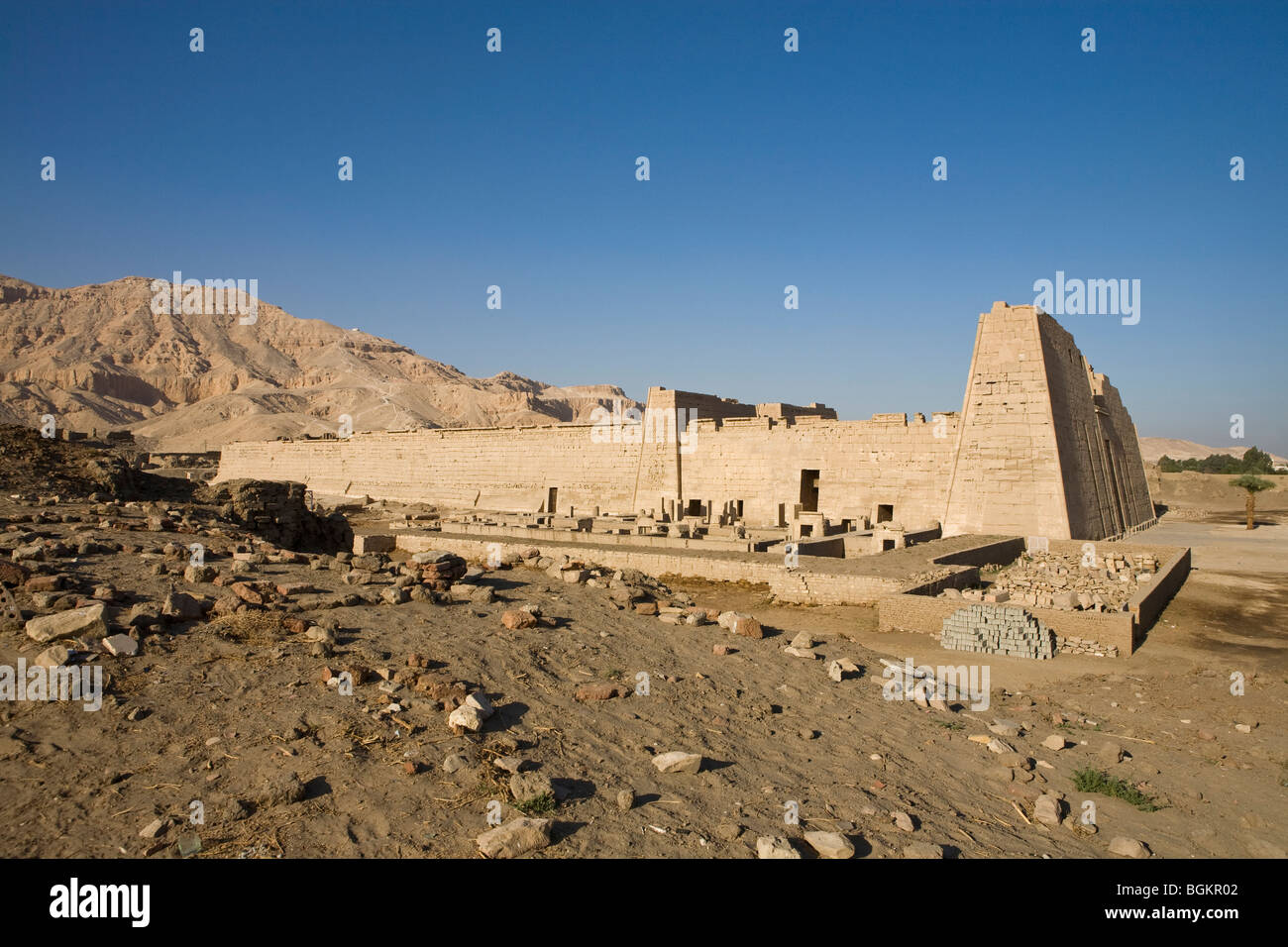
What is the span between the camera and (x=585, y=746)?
5438 mm

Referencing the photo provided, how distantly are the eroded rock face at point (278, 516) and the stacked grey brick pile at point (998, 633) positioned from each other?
14.1 m

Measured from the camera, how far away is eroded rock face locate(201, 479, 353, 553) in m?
16.9

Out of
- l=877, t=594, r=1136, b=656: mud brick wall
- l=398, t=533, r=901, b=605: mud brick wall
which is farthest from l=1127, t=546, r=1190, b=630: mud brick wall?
l=398, t=533, r=901, b=605: mud brick wall

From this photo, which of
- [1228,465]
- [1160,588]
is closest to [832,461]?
[1160,588]

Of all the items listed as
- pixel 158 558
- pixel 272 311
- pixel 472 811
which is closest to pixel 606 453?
pixel 158 558

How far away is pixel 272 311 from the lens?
11850cm

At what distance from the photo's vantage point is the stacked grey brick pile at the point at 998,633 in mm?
9961

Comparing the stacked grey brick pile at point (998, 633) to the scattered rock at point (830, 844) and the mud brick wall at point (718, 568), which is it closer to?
the mud brick wall at point (718, 568)

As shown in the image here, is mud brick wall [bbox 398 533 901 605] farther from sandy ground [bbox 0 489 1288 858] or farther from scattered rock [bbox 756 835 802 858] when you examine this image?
scattered rock [bbox 756 835 802 858]
